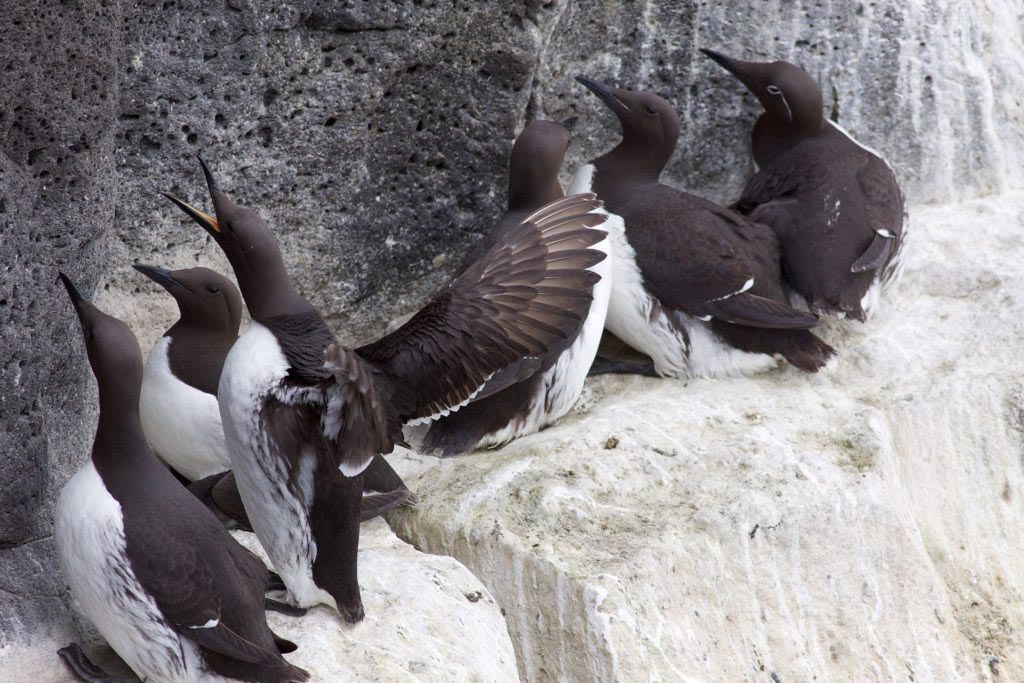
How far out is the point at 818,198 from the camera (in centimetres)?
528

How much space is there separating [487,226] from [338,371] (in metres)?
2.25

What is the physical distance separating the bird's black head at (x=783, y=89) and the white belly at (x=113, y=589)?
3260 mm

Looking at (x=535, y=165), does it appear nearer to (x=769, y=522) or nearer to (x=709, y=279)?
(x=709, y=279)

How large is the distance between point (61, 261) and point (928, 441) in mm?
2949

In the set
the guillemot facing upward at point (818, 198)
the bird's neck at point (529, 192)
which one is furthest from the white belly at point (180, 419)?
the guillemot facing upward at point (818, 198)

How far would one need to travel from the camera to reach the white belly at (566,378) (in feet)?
15.3

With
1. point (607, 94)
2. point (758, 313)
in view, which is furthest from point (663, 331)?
point (607, 94)

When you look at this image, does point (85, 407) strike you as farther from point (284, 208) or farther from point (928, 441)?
point (928, 441)

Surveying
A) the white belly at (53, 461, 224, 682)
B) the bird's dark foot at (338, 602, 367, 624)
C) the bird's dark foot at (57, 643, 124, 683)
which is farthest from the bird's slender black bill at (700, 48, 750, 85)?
the bird's dark foot at (57, 643, 124, 683)

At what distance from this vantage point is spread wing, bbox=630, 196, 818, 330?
193 inches

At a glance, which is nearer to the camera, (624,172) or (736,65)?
(624,172)

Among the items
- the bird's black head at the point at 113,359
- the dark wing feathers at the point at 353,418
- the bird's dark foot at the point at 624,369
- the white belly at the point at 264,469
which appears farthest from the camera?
the bird's dark foot at the point at 624,369

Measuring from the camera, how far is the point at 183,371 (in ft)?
14.2

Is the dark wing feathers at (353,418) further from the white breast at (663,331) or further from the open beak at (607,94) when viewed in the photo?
the open beak at (607,94)
